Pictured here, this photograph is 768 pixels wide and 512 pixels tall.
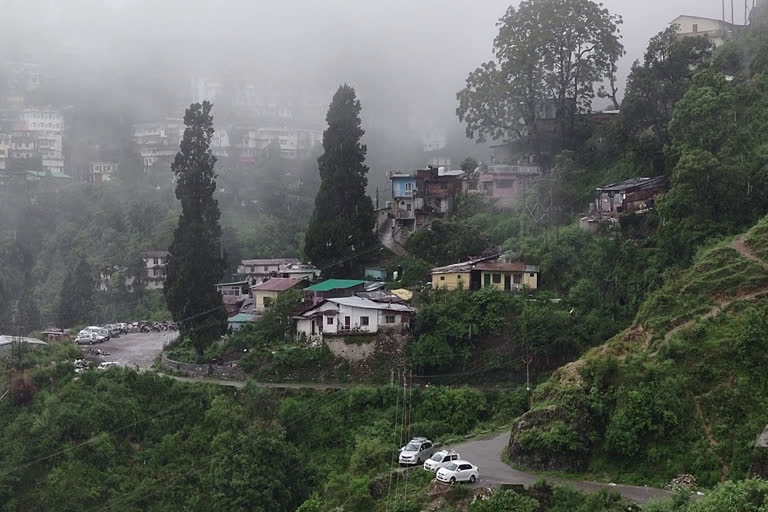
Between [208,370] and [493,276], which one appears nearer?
[208,370]

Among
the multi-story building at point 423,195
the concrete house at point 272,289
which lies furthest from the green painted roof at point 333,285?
the multi-story building at point 423,195

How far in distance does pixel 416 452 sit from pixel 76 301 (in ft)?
95.5

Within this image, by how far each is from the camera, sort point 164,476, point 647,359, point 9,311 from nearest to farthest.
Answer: point 647,359 → point 164,476 → point 9,311

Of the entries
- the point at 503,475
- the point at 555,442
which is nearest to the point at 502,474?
→ the point at 503,475

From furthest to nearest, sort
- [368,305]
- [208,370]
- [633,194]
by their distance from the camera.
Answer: [633,194], [208,370], [368,305]

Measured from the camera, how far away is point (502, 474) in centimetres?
1992

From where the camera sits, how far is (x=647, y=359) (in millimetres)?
21281

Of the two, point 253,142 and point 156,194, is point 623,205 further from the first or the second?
point 253,142

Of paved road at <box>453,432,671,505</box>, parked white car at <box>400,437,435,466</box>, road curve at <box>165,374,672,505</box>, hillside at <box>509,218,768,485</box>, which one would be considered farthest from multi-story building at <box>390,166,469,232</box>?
parked white car at <box>400,437,435,466</box>

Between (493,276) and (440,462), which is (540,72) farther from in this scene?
(440,462)

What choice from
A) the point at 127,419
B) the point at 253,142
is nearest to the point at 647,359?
the point at 127,419

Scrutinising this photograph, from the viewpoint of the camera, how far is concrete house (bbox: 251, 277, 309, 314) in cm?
3509

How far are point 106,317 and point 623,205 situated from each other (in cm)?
2729

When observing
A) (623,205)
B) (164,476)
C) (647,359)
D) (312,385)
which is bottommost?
(164,476)
